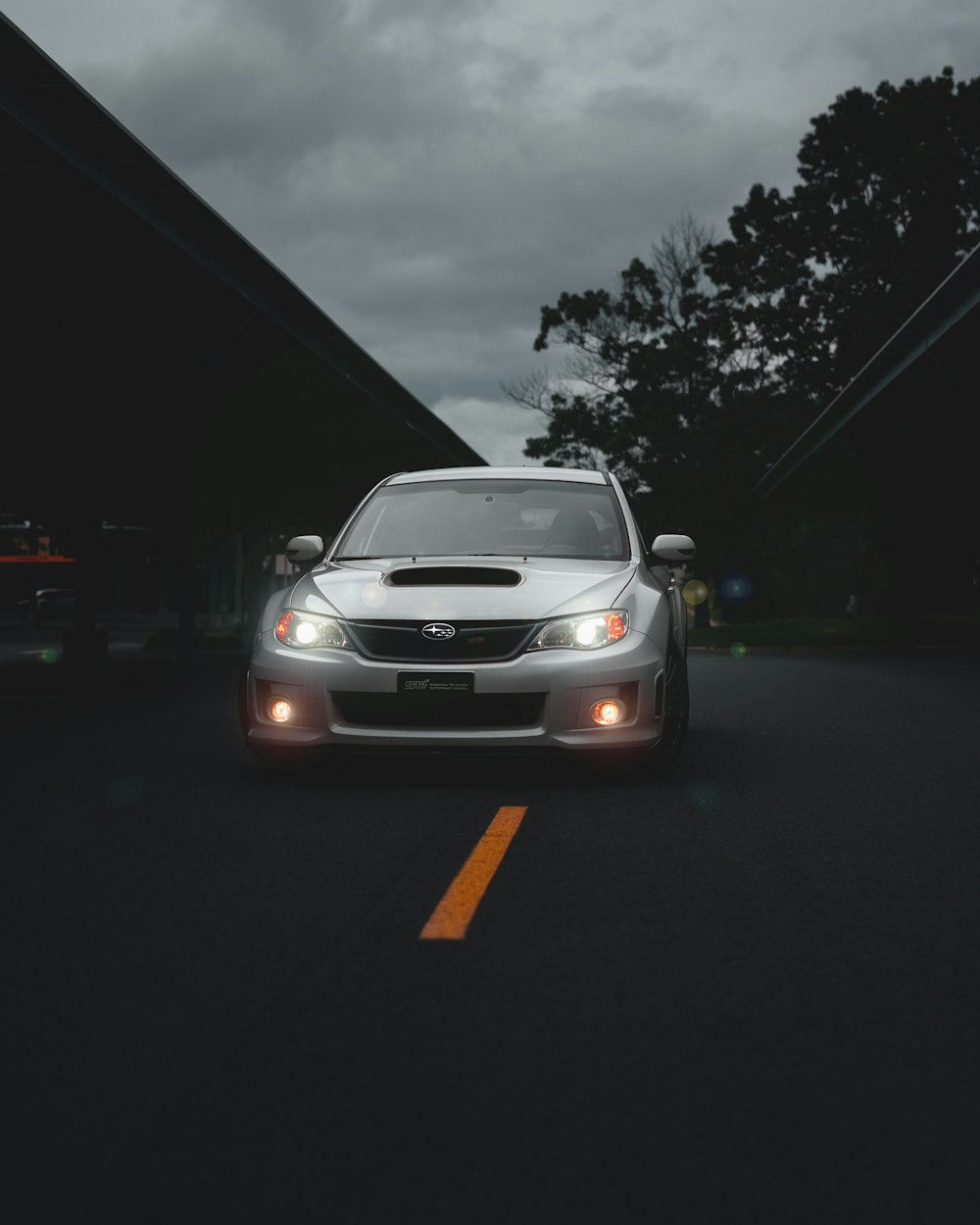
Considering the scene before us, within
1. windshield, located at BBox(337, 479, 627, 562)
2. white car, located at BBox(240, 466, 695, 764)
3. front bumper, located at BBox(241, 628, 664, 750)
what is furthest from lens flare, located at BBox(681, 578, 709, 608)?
front bumper, located at BBox(241, 628, 664, 750)

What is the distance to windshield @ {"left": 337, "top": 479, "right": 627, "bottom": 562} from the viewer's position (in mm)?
9273

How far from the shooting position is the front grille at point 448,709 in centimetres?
764

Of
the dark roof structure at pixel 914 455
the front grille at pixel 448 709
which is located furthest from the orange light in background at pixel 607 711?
the dark roof structure at pixel 914 455

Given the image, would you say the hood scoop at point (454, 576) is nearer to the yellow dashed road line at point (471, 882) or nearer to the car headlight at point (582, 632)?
the car headlight at point (582, 632)

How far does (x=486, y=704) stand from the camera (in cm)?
764

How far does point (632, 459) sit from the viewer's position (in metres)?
55.4

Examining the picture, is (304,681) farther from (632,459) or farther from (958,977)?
(632,459)

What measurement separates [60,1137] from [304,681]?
4.78 meters

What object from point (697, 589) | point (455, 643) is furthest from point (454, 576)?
point (697, 589)

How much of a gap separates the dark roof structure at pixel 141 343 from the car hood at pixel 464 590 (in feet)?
17.3

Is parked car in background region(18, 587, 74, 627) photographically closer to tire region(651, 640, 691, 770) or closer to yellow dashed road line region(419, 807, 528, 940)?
tire region(651, 640, 691, 770)

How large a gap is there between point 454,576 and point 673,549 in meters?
1.57

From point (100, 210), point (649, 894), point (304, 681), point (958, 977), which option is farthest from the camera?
point (100, 210)

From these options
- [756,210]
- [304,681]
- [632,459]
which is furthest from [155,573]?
[304,681]
